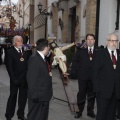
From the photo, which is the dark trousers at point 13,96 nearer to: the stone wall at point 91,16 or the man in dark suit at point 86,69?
the man in dark suit at point 86,69

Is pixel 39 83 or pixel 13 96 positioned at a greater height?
pixel 39 83

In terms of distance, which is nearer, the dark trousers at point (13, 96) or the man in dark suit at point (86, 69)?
the dark trousers at point (13, 96)

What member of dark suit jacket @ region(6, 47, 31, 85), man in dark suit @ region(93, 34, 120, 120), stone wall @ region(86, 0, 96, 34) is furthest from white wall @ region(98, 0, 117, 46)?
man in dark suit @ region(93, 34, 120, 120)

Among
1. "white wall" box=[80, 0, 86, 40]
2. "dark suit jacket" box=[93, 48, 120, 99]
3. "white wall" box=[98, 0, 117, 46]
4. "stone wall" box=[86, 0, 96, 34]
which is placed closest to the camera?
"dark suit jacket" box=[93, 48, 120, 99]

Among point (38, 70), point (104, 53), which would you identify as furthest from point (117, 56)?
point (38, 70)

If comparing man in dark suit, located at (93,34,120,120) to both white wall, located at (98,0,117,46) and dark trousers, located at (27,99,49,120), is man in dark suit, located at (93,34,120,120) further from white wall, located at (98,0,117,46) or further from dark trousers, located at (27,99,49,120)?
white wall, located at (98,0,117,46)

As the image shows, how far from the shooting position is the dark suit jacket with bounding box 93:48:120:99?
5953mm

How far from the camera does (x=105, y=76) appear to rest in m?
6.00

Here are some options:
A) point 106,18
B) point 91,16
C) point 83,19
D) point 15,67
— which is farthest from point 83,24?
point 15,67

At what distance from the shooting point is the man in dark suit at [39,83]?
532 centimetres

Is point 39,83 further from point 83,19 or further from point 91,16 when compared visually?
point 83,19

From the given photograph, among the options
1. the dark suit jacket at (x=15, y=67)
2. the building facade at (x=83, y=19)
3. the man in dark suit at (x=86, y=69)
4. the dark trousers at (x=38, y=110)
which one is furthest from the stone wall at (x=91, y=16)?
the dark trousers at (x=38, y=110)

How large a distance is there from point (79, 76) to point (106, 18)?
26.6ft

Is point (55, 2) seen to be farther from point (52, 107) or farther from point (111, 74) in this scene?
point (111, 74)
